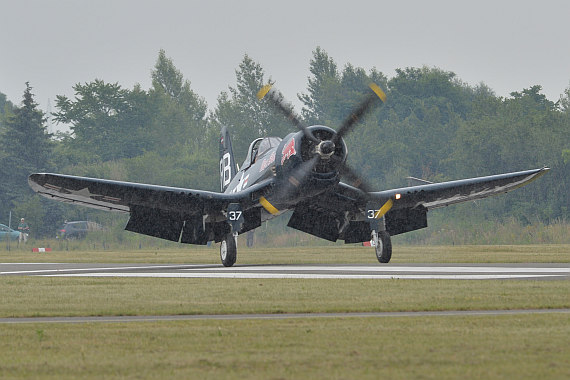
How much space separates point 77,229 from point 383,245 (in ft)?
146

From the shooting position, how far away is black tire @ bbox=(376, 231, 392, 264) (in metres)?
27.6

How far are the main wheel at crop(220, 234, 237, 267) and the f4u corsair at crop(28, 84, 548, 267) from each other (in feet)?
0.10

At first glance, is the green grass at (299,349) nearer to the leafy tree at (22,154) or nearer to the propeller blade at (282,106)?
the propeller blade at (282,106)

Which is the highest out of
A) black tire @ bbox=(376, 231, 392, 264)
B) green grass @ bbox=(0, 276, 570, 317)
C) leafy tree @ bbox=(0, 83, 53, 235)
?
leafy tree @ bbox=(0, 83, 53, 235)

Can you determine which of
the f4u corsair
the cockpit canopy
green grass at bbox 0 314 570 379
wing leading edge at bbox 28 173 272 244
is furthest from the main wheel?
green grass at bbox 0 314 570 379

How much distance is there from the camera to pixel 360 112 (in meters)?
25.3

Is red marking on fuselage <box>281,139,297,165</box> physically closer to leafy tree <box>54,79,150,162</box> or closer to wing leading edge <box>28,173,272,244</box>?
wing leading edge <box>28,173,272,244</box>

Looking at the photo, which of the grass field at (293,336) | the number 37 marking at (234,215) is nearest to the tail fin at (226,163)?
the number 37 marking at (234,215)

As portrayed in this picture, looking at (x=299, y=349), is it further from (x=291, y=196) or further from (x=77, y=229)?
(x=77, y=229)

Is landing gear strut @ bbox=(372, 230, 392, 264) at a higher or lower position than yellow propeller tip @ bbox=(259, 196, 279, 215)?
lower

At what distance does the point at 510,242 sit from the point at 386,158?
131 ft

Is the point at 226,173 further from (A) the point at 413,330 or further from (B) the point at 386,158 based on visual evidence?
(B) the point at 386,158

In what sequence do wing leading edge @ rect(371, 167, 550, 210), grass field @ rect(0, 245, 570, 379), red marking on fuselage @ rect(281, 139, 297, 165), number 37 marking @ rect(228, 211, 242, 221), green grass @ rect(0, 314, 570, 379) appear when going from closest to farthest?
green grass @ rect(0, 314, 570, 379) < grass field @ rect(0, 245, 570, 379) < red marking on fuselage @ rect(281, 139, 297, 165) < number 37 marking @ rect(228, 211, 242, 221) < wing leading edge @ rect(371, 167, 550, 210)

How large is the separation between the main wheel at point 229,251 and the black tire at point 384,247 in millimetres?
4361
